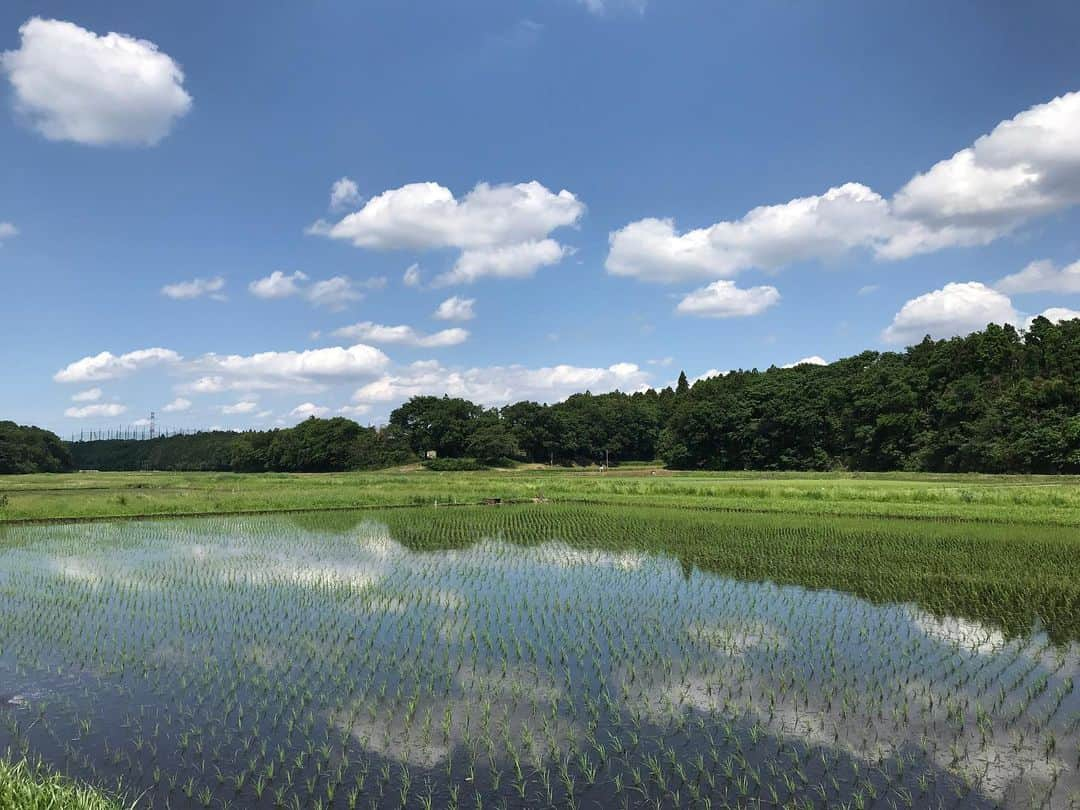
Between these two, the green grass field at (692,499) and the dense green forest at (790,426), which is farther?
the dense green forest at (790,426)

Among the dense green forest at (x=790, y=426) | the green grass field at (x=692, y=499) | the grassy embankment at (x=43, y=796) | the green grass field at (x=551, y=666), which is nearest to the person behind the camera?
the grassy embankment at (x=43, y=796)

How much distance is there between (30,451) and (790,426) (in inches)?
4055

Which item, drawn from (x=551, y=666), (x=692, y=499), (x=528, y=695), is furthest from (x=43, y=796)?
(x=692, y=499)

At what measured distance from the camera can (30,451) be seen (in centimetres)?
9744

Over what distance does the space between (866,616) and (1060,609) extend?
3.94 metres

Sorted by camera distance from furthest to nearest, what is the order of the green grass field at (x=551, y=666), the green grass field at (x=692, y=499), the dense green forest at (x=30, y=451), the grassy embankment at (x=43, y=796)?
the dense green forest at (x=30, y=451) → the green grass field at (x=692, y=499) → the green grass field at (x=551, y=666) → the grassy embankment at (x=43, y=796)

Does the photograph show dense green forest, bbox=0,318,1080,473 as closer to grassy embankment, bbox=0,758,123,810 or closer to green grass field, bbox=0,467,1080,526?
green grass field, bbox=0,467,1080,526

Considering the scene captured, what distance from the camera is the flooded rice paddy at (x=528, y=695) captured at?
6273mm

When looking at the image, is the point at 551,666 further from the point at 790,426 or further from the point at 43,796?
the point at 790,426

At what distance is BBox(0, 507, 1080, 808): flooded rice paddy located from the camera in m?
6.27

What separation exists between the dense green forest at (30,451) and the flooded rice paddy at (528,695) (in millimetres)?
96282

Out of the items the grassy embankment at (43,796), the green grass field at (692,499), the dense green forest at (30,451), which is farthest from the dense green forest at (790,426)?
the grassy embankment at (43,796)

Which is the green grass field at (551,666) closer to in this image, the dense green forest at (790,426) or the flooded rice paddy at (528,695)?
the flooded rice paddy at (528,695)

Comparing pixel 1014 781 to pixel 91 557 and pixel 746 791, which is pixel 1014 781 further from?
pixel 91 557
